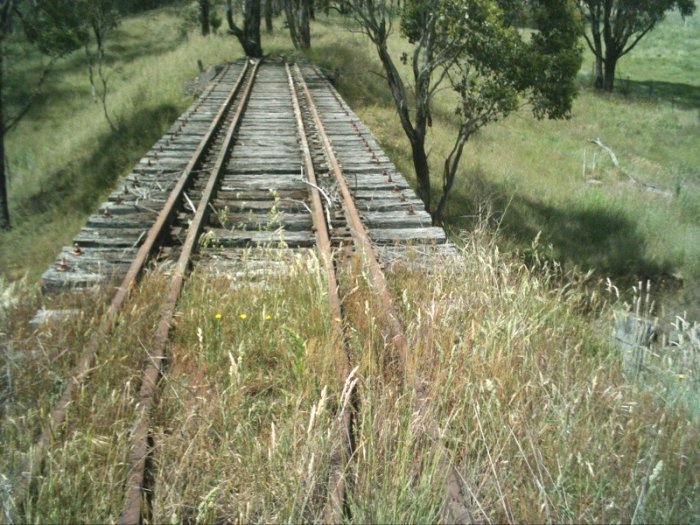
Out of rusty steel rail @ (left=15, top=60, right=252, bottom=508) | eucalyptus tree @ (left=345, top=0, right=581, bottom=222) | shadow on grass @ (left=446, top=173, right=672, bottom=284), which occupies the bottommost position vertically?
shadow on grass @ (left=446, top=173, right=672, bottom=284)

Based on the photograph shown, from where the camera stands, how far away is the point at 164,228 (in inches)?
226

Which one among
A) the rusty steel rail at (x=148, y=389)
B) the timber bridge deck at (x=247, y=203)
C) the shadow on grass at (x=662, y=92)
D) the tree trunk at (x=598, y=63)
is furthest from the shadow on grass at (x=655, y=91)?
the rusty steel rail at (x=148, y=389)

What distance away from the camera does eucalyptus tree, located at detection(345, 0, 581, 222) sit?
1070 centimetres

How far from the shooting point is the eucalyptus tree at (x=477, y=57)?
1070cm

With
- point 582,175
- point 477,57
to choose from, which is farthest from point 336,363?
point 582,175

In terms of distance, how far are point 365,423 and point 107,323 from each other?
164 cm

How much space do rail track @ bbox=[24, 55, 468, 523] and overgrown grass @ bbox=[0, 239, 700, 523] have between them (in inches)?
2.9

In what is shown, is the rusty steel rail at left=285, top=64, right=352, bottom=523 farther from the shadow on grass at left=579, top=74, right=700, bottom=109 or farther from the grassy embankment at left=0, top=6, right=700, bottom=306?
the shadow on grass at left=579, top=74, right=700, bottom=109

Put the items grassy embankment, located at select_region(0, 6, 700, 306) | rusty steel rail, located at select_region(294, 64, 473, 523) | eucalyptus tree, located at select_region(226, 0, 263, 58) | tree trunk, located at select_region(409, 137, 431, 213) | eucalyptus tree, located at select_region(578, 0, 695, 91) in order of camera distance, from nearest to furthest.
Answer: rusty steel rail, located at select_region(294, 64, 473, 523) → tree trunk, located at select_region(409, 137, 431, 213) → grassy embankment, located at select_region(0, 6, 700, 306) → eucalyptus tree, located at select_region(226, 0, 263, 58) → eucalyptus tree, located at select_region(578, 0, 695, 91)

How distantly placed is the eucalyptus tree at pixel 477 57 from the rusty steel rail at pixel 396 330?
174 inches

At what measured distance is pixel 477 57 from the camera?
1118 cm

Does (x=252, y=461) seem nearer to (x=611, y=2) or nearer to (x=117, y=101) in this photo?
(x=117, y=101)

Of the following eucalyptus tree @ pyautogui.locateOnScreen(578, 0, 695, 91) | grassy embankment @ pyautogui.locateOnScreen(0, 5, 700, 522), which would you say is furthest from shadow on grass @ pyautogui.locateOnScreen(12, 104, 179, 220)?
eucalyptus tree @ pyautogui.locateOnScreen(578, 0, 695, 91)

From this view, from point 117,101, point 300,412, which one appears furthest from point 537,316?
point 117,101
